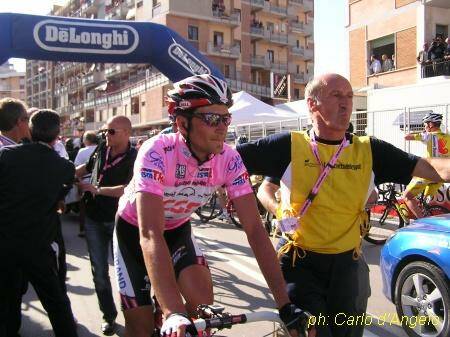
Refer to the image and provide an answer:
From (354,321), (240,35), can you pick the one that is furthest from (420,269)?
(240,35)

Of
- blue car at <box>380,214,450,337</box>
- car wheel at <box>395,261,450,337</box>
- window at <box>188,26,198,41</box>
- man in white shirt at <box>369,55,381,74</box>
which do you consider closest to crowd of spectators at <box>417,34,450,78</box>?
man in white shirt at <box>369,55,381,74</box>

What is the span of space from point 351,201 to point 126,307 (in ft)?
4.69

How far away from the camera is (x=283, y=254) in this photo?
295 centimetres

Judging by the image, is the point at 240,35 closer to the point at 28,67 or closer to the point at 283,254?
the point at 283,254

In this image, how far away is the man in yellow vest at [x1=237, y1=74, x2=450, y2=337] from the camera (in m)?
2.82

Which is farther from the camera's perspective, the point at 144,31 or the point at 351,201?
the point at 144,31

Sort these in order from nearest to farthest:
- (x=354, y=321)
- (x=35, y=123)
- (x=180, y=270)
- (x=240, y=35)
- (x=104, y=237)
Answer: (x=180, y=270) < (x=354, y=321) < (x=35, y=123) < (x=104, y=237) < (x=240, y=35)

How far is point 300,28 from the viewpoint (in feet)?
219

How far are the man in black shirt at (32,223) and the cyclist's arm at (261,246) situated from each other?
5.56 feet

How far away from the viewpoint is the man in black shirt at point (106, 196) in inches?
185

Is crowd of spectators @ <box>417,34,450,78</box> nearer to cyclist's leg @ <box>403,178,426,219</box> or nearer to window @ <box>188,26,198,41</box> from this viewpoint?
cyclist's leg @ <box>403,178,426,219</box>

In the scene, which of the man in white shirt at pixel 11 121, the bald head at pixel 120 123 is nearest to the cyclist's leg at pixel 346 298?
the bald head at pixel 120 123

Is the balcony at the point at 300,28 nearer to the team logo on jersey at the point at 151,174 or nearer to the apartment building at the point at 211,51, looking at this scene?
the apartment building at the point at 211,51

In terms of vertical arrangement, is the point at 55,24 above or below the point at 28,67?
below
